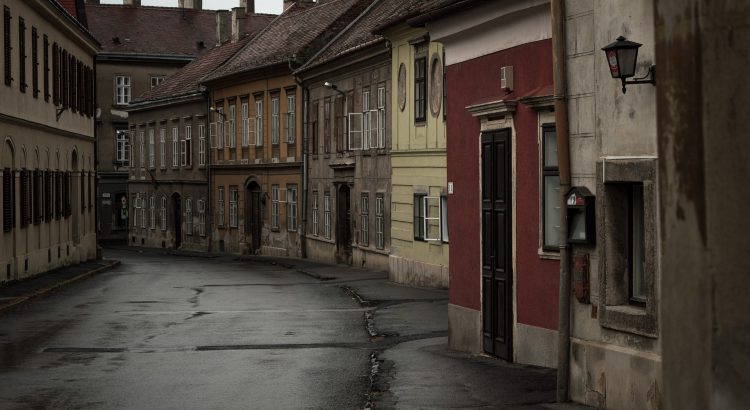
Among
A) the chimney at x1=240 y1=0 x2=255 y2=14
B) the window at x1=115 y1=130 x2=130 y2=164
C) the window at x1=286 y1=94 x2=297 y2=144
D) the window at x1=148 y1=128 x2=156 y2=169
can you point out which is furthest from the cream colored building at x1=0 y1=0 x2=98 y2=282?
the chimney at x1=240 y1=0 x2=255 y2=14

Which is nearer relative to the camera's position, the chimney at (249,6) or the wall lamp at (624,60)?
the wall lamp at (624,60)

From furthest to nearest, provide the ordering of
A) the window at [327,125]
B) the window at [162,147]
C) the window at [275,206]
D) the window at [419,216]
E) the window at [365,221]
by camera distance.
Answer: the window at [162,147] → the window at [275,206] → the window at [327,125] → the window at [365,221] → the window at [419,216]

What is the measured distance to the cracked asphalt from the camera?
1281 cm

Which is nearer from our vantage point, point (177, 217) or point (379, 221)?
point (379, 221)

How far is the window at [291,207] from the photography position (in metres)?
49.7

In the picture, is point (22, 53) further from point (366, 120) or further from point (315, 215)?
point (315, 215)

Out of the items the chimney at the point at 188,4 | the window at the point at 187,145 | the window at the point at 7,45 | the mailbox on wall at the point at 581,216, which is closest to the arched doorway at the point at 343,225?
the window at the point at 7,45

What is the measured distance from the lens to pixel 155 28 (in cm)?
8150

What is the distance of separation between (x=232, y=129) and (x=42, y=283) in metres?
25.9

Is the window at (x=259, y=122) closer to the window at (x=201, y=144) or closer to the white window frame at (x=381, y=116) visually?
the window at (x=201, y=144)

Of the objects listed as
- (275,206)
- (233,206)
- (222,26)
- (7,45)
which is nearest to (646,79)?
(7,45)

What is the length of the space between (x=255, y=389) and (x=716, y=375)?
970 cm

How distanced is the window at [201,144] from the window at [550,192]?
48.9 m

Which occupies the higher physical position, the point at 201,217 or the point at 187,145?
the point at 187,145
